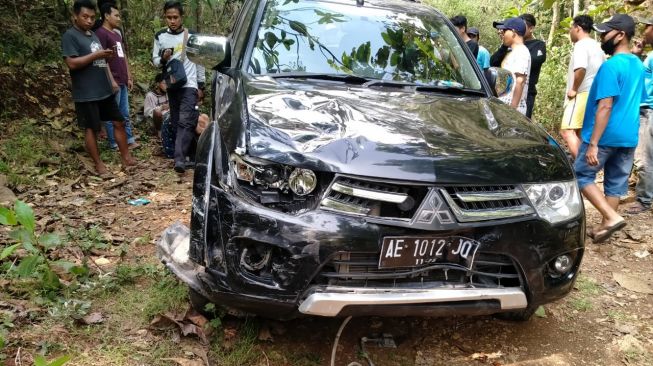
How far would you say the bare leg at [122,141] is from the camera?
17.5 ft

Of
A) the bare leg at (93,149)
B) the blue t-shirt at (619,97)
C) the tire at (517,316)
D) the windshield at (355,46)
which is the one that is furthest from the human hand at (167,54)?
the tire at (517,316)

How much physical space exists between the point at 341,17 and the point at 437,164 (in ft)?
5.56

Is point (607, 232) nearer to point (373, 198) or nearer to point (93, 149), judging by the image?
point (373, 198)

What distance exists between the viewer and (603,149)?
166 inches

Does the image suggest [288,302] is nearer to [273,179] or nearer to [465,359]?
[273,179]

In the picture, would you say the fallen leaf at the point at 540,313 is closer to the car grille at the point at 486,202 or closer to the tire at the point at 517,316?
the tire at the point at 517,316

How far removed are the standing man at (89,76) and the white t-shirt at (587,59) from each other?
4.65 m

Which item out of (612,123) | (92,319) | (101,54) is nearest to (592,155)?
(612,123)

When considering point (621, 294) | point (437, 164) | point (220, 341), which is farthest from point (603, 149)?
point (220, 341)

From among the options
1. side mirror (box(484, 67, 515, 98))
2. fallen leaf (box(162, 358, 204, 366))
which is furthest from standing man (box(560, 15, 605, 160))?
fallen leaf (box(162, 358, 204, 366))

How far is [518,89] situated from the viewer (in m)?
5.38

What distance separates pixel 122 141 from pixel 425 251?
4.26 meters

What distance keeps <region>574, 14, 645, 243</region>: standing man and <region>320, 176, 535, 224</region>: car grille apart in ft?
7.72

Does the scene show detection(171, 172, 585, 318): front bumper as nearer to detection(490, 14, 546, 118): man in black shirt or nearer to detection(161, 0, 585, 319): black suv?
detection(161, 0, 585, 319): black suv
